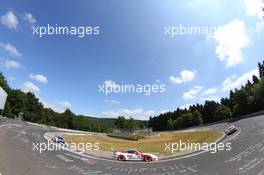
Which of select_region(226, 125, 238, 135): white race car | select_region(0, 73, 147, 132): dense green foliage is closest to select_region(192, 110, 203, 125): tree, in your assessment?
select_region(226, 125, 238, 135): white race car

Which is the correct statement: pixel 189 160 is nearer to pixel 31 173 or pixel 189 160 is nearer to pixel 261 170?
pixel 261 170

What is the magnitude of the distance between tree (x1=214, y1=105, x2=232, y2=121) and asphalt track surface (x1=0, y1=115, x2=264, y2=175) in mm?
1128

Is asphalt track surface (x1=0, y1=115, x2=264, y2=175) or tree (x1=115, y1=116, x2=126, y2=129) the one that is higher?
tree (x1=115, y1=116, x2=126, y2=129)

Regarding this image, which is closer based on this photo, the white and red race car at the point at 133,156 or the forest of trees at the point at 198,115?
the white and red race car at the point at 133,156

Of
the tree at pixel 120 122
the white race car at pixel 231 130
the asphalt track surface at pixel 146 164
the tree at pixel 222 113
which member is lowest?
the asphalt track surface at pixel 146 164

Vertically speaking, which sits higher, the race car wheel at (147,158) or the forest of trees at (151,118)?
the forest of trees at (151,118)

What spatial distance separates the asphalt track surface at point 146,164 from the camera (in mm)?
17859

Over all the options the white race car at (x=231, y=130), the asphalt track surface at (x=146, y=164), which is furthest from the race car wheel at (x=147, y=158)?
the white race car at (x=231, y=130)

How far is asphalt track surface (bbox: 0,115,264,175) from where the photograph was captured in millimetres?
17859

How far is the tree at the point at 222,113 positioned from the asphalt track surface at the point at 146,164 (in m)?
1.13

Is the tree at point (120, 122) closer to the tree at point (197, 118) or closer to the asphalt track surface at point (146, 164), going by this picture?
the asphalt track surface at point (146, 164)

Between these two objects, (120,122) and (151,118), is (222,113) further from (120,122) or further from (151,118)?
(120,122)

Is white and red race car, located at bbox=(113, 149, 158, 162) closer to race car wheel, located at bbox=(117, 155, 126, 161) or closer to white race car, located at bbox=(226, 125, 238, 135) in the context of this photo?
race car wheel, located at bbox=(117, 155, 126, 161)

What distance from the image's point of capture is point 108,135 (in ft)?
60.3
